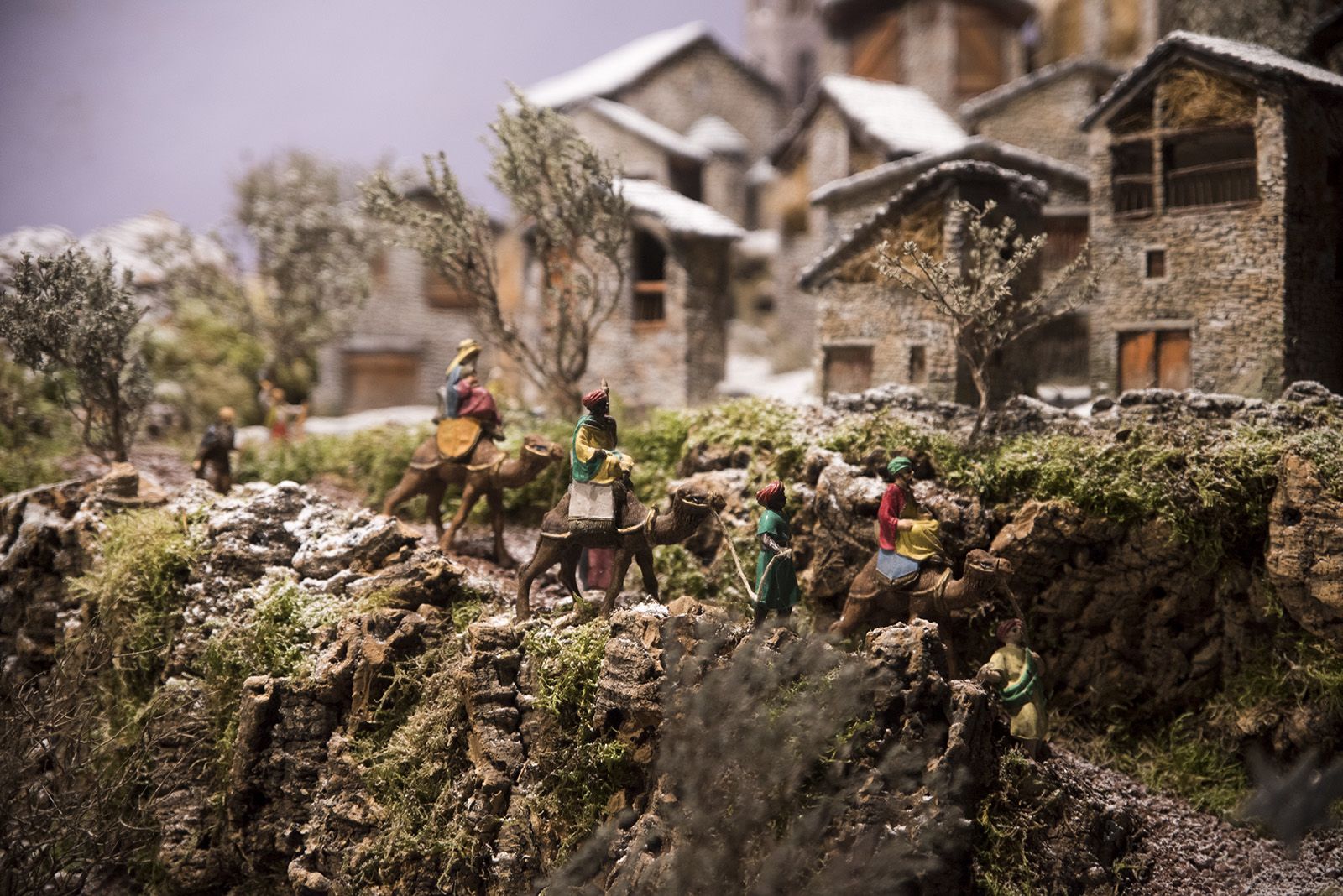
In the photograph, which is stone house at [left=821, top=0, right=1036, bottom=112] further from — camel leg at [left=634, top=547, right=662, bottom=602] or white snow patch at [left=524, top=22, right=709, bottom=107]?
camel leg at [left=634, top=547, right=662, bottom=602]

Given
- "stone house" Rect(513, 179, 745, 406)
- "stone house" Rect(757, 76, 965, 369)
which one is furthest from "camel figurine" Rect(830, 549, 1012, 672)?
"stone house" Rect(757, 76, 965, 369)

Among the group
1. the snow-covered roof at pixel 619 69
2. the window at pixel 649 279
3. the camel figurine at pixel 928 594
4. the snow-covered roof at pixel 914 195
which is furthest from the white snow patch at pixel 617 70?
the camel figurine at pixel 928 594

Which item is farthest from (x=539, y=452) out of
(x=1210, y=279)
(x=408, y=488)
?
(x=1210, y=279)

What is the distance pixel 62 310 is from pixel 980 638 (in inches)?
440

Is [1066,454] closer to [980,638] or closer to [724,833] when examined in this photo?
[980,638]

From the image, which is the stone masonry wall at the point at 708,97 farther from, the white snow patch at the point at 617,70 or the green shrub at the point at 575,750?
the green shrub at the point at 575,750

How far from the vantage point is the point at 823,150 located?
2195 cm

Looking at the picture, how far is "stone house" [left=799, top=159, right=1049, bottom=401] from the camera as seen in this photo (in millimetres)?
13297

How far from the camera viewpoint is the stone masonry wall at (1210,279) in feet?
42.5

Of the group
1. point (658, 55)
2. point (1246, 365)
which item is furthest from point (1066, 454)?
point (658, 55)

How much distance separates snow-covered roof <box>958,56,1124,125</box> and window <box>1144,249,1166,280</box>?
243 inches

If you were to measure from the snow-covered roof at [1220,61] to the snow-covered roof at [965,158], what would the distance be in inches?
118

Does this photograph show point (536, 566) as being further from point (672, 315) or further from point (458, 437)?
point (672, 315)

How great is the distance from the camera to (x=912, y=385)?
44.8 feet
